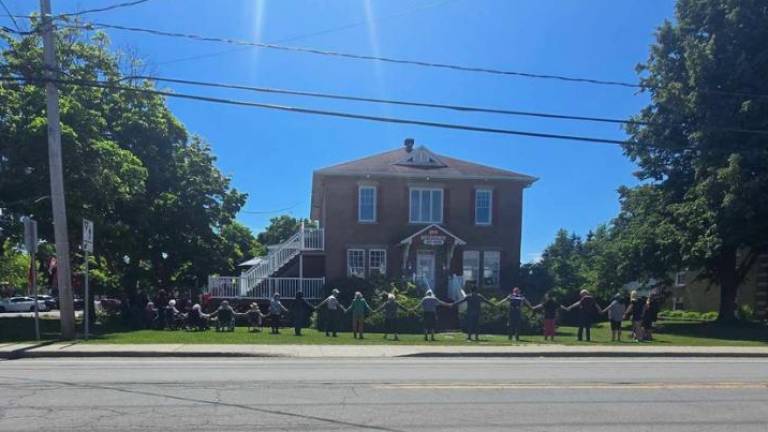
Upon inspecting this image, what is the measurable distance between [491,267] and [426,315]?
39.1 feet

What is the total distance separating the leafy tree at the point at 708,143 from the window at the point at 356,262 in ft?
41.1

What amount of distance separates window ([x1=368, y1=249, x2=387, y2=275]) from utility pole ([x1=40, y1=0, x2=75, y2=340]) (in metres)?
15.4

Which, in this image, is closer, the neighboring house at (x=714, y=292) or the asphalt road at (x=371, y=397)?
the asphalt road at (x=371, y=397)

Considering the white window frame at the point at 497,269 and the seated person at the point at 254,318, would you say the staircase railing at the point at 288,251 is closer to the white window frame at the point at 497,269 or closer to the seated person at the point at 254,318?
the seated person at the point at 254,318

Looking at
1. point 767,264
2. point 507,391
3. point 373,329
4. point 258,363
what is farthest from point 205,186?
point 767,264

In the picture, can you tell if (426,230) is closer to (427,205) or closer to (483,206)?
(427,205)

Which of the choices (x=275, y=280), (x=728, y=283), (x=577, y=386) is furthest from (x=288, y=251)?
(x=577, y=386)

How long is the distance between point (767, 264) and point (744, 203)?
1227 centimetres

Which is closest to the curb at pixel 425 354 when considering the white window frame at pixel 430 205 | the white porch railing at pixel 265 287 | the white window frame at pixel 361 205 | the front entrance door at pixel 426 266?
the white porch railing at pixel 265 287

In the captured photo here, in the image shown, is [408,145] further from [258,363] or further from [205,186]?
[258,363]

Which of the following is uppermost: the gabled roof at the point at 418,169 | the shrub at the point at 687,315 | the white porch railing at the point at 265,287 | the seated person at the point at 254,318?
the gabled roof at the point at 418,169

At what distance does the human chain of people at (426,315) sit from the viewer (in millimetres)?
20203

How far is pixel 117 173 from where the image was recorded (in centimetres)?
2206

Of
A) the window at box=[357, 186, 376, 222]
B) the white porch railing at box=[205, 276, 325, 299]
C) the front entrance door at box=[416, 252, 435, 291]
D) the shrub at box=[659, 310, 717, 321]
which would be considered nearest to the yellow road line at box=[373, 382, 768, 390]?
the white porch railing at box=[205, 276, 325, 299]
